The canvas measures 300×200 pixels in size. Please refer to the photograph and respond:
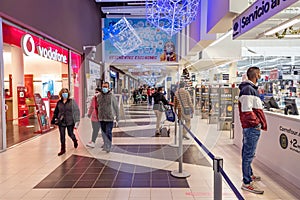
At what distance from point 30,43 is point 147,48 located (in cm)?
914

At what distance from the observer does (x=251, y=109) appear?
332 centimetres

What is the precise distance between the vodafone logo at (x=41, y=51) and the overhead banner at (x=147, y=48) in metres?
5.95

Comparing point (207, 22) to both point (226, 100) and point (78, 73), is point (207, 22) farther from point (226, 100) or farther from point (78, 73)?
point (78, 73)

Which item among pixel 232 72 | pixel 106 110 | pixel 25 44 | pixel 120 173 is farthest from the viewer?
pixel 232 72

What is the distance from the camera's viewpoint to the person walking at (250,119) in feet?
10.9

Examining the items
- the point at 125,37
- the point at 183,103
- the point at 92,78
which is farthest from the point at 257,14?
the point at 92,78

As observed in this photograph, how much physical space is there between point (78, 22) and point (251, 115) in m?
9.64

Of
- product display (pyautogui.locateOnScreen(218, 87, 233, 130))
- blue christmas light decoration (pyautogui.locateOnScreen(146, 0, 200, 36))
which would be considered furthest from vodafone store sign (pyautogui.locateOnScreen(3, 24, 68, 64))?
product display (pyautogui.locateOnScreen(218, 87, 233, 130))

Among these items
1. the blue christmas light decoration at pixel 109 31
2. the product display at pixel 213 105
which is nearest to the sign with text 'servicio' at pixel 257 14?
the product display at pixel 213 105

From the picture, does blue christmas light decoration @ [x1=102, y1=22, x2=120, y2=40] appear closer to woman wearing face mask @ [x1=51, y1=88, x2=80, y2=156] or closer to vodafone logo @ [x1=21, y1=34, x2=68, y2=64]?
vodafone logo @ [x1=21, y1=34, x2=68, y2=64]

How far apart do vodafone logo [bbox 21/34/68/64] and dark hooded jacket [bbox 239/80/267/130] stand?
5.64m

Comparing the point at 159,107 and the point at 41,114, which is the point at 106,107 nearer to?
the point at 159,107

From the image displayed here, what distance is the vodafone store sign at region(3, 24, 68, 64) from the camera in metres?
6.32

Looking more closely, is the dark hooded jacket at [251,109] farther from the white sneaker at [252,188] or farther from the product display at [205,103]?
the product display at [205,103]
